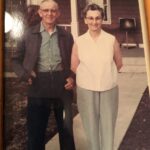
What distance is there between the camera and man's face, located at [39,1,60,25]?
3.31ft

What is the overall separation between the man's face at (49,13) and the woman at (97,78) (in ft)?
0.32

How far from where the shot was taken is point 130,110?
0.98 metres

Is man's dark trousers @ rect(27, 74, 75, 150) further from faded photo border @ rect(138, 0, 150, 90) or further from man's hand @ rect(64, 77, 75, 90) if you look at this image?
faded photo border @ rect(138, 0, 150, 90)

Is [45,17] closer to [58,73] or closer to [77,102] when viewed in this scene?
[58,73]

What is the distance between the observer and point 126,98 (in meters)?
0.99

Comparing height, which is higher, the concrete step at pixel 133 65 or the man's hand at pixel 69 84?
the concrete step at pixel 133 65

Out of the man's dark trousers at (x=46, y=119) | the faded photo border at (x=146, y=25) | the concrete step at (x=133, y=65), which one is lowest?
the man's dark trousers at (x=46, y=119)

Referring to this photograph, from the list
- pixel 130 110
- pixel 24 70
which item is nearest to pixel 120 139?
pixel 130 110

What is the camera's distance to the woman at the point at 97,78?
965 millimetres

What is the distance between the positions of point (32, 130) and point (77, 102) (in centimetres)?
17

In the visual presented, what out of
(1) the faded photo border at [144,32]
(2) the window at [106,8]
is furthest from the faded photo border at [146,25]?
(2) the window at [106,8]

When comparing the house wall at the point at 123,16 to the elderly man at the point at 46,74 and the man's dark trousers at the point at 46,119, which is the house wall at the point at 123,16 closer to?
the elderly man at the point at 46,74

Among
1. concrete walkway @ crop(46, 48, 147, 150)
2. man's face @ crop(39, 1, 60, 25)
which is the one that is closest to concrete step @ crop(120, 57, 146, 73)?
concrete walkway @ crop(46, 48, 147, 150)

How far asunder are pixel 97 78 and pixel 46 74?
0.54 feet
